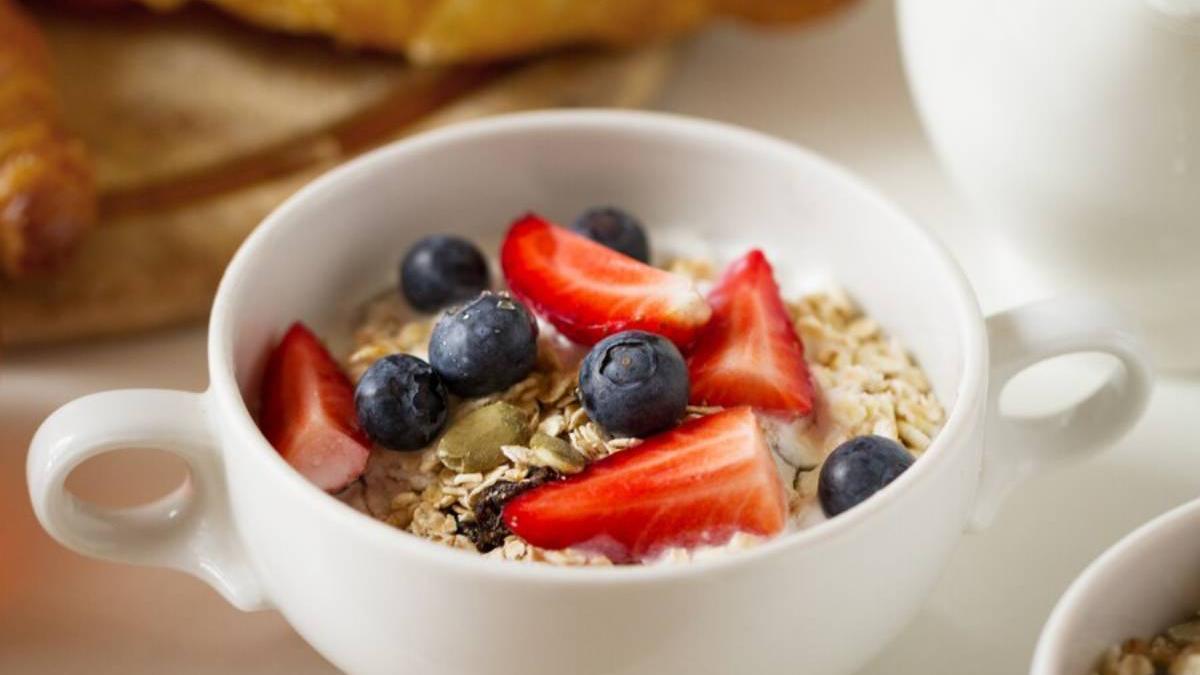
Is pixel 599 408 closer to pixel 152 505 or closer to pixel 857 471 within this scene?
pixel 857 471

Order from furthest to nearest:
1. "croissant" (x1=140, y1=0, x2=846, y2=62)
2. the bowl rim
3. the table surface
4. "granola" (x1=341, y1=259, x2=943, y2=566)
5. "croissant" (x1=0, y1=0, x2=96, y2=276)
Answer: "croissant" (x1=140, y1=0, x2=846, y2=62), "croissant" (x1=0, y1=0, x2=96, y2=276), the table surface, "granola" (x1=341, y1=259, x2=943, y2=566), the bowl rim

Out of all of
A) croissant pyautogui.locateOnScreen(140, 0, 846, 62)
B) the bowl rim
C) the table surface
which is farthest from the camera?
croissant pyautogui.locateOnScreen(140, 0, 846, 62)

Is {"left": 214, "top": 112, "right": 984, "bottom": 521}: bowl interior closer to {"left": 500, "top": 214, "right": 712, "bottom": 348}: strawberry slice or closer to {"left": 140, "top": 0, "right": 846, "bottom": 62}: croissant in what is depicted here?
{"left": 500, "top": 214, "right": 712, "bottom": 348}: strawberry slice

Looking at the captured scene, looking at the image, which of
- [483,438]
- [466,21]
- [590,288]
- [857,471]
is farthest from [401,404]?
[466,21]

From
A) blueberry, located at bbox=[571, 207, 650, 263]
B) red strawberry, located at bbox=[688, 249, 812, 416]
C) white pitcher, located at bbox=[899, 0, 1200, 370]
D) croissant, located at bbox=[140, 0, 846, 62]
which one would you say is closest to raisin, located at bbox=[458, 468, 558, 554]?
red strawberry, located at bbox=[688, 249, 812, 416]

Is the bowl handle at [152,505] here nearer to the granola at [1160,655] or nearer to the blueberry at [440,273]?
the blueberry at [440,273]

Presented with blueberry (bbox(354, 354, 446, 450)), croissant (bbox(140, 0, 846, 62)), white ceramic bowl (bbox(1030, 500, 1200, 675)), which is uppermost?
croissant (bbox(140, 0, 846, 62))

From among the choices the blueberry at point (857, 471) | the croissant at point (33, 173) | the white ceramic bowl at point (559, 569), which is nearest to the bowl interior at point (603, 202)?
the white ceramic bowl at point (559, 569)
